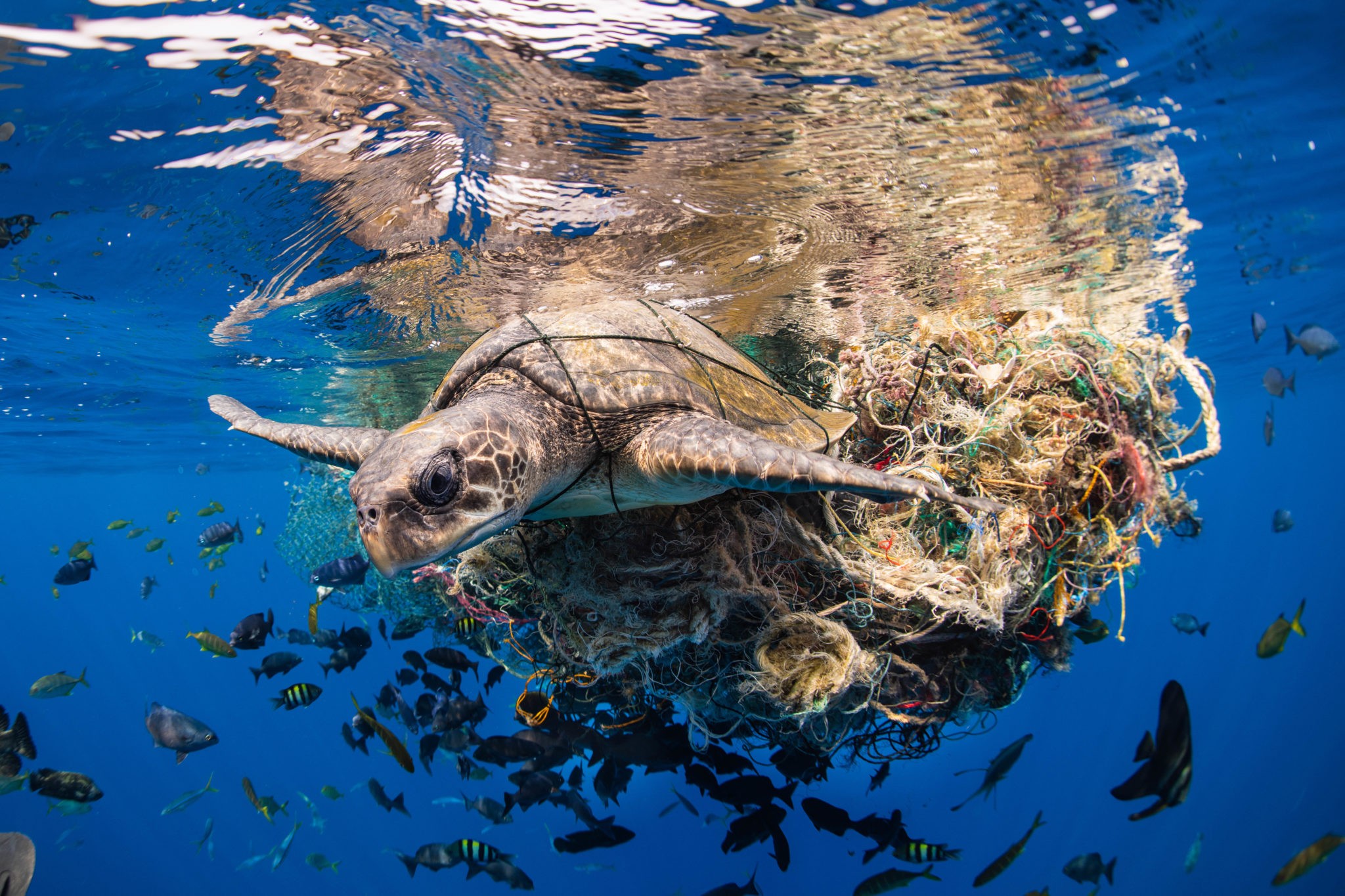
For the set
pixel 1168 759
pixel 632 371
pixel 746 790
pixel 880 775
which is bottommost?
pixel 880 775

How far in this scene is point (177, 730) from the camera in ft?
22.3

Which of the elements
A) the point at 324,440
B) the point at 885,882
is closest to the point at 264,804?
the point at 324,440

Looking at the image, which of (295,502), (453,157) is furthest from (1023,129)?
(295,502)

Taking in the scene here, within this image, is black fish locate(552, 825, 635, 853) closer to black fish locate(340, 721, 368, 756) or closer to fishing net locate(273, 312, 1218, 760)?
fishing net locate(273, 312, 1218, 760)

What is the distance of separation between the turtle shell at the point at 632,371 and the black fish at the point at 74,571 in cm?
833

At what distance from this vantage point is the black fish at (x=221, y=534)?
8.47m

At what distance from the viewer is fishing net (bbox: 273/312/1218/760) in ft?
10.5

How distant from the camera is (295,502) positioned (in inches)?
354

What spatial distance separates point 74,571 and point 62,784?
2.92 metres

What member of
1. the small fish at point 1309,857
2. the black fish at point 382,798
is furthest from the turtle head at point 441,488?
the small fish at point 1309,857

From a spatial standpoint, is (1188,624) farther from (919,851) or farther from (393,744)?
(393,744)

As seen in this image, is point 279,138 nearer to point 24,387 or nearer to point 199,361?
point 199,361

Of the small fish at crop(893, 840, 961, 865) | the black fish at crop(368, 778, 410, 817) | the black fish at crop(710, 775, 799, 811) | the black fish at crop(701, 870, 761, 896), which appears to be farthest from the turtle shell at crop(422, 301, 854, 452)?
the black fish at crop(368, 778, 410, 817)

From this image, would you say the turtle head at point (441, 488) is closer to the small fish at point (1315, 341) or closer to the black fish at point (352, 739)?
the black fish at point (352, 739)
